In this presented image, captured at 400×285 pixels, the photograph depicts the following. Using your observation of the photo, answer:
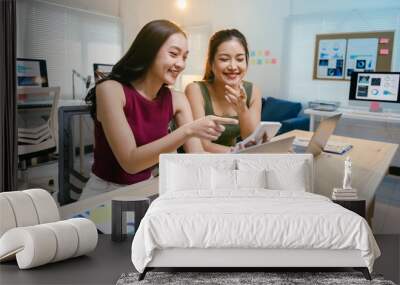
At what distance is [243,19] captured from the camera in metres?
4.34

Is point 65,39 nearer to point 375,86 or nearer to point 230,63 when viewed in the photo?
point 230,63

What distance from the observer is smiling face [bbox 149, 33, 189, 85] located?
4.20 meters

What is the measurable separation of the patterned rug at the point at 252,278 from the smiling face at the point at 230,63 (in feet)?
5.66

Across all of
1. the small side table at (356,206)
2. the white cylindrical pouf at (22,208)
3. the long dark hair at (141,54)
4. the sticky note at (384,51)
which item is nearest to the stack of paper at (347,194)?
the small side table at (356,206)

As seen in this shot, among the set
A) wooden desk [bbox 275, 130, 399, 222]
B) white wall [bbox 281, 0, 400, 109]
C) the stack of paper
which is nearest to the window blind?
white wall [bbox 281, 0, 400, 109]

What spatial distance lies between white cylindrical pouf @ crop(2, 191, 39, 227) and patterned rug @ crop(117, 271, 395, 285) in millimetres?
853

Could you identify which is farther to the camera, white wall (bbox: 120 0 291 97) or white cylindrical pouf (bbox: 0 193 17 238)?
white wall (bbox: 120 0 291 97)

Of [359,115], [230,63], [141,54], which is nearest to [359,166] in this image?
[359,115]

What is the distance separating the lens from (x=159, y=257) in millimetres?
3211

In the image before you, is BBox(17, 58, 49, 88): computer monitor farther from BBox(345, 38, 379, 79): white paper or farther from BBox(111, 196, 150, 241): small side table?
BBox(345, 38, 379, 79): white paper

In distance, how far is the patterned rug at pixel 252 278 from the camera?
3184mm

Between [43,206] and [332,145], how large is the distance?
8.13ft

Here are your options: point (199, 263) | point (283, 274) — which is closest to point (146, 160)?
point (199, 263)

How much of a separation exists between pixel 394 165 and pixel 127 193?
7.63ft
